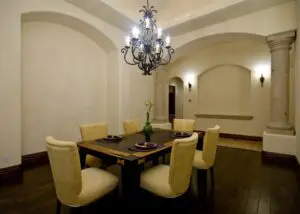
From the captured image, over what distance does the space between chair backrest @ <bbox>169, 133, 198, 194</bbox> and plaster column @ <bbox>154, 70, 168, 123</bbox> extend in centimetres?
429

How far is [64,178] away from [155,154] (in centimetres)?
87

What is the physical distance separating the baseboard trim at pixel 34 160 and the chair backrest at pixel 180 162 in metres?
2.96

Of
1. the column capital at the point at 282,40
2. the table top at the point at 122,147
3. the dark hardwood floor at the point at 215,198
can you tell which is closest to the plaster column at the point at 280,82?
the column capital at the point at 282,40

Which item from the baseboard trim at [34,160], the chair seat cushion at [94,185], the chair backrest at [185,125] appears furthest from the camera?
the chair backrest at [185,125]

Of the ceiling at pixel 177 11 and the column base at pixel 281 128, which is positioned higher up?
the ceiling at pixel 177 11

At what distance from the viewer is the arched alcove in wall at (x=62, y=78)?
11.8 feet

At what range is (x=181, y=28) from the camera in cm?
488

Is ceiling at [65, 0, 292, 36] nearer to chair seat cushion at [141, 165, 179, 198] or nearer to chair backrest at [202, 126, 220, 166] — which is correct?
chair backrest at [202, 126, 220, 166]

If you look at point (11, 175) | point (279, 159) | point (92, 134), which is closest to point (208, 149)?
point (92, 134)

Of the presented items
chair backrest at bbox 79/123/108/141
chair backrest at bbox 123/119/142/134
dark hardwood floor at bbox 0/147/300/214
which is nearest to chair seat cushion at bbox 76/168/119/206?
dark hardwood floor at bbox 0/147/300/214

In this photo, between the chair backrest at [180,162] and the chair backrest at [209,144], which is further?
the chair backrest at [209,144]

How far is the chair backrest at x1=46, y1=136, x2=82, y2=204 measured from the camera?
157cm

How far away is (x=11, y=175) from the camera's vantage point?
289cm

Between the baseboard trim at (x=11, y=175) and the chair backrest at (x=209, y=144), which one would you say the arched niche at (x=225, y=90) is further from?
the baseboard trim at (x=11, y=175)
